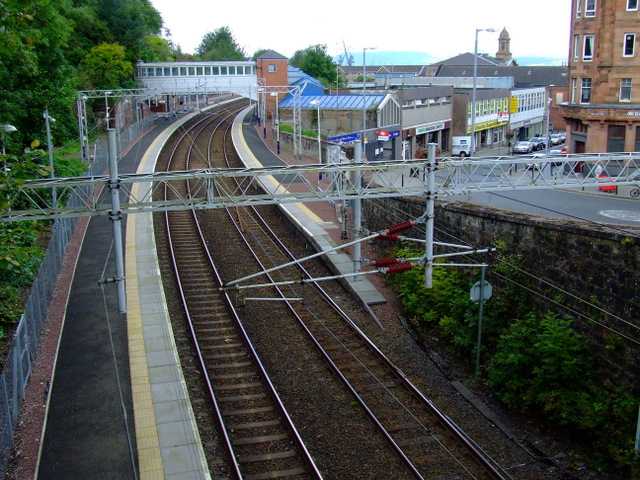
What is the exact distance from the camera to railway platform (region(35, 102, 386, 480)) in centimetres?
1251

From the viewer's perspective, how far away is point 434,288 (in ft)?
67.6

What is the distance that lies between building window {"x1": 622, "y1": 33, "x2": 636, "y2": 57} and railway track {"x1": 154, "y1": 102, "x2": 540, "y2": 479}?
81.4 feet

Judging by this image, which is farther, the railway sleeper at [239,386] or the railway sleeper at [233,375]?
the railway sleeper at [233,375]

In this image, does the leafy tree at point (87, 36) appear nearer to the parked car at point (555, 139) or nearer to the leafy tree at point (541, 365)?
the parked car at point (555, 139)

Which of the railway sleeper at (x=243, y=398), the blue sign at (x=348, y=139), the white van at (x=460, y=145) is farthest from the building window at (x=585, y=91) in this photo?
the railway sleeper at (x=243, y=398)

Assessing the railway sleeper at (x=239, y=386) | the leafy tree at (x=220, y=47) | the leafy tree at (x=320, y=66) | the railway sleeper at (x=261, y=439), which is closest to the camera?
the railway sleeper at (x=261, y=439)

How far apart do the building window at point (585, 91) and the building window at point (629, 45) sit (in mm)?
2599

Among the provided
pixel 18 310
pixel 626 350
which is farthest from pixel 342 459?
pixel 18 310

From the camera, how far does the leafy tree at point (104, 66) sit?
54.7m

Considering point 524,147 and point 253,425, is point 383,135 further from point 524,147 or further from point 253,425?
point 253,425

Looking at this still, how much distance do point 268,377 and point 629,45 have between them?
33.2 m

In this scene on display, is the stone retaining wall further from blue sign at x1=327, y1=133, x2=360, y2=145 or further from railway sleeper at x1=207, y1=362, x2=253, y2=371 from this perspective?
blue sign at x1=327, y1=133, x2=360, y2=145

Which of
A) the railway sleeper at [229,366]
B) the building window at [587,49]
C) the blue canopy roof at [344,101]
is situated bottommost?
the railway sleeper at [229,366]

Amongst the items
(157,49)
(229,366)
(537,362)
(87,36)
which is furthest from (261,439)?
(157,49)
